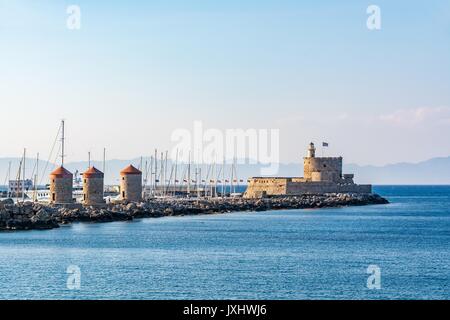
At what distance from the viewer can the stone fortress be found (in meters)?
85.4

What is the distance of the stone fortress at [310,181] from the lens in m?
Answer: 85.4

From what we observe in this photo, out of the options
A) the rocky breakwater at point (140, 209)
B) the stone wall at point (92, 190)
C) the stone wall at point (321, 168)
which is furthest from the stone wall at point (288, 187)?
the stone wall at point (92, 190)

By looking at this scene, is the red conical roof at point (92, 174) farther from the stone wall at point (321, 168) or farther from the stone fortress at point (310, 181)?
the stone wall at point (321, 168)

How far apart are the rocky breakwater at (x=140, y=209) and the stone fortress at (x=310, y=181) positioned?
1.33 m

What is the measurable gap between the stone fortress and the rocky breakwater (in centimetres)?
133

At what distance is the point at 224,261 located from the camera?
3050 cm

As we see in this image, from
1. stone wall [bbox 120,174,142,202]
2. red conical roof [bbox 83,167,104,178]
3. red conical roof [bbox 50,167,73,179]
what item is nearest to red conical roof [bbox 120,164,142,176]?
stone wall [bbox 120,174,142,202]

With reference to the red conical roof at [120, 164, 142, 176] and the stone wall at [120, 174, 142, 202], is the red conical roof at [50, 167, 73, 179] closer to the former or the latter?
the red conical roof at [120, 164, 142, 176]
